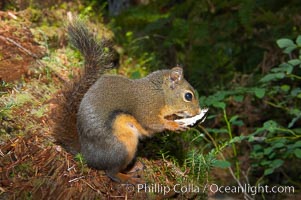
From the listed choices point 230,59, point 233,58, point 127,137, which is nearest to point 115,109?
point 127,137

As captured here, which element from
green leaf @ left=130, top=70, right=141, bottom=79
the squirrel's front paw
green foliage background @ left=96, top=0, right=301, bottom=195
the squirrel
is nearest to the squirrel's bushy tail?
the squirrel

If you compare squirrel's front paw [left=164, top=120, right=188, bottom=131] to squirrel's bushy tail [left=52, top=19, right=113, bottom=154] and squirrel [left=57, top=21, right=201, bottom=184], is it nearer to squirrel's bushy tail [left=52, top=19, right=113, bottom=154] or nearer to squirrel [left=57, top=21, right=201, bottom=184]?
squirrel [left=57, top=21, right=201, bottom=184]

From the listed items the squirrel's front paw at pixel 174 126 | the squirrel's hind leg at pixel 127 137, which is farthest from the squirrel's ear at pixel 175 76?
the squirrel's hind leg at pixel 127 137

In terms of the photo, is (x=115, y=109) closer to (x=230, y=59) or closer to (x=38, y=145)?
(x=38, y=145)

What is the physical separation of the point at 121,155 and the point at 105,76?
0.59 meters

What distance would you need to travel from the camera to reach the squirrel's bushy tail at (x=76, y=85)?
3242mm

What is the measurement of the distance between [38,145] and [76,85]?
1.63 ft

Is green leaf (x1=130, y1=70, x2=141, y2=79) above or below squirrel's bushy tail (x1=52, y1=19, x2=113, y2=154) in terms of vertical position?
below

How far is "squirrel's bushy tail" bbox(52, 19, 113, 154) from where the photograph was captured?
3242 millimetres

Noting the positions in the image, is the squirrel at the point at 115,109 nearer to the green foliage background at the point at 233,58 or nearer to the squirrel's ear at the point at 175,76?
the squirrel's ear at the point at 175,76

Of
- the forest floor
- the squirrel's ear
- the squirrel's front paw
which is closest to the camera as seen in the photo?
the forest floor

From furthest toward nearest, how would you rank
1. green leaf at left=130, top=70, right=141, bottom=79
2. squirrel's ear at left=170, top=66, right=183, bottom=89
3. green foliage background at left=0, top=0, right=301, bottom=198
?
green leaf at left=130, top=70, right=141, bottom=79 < green foliage background at left=0, top=0, right=301, bottom=198 < squirrel's ear at left=170, top=66, right=183, bottom=89

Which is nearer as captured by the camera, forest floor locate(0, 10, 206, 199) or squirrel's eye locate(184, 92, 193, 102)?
forest floor locate(0, 10, 206, 199)

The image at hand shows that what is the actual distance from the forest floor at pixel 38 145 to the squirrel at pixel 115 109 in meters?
0.12
